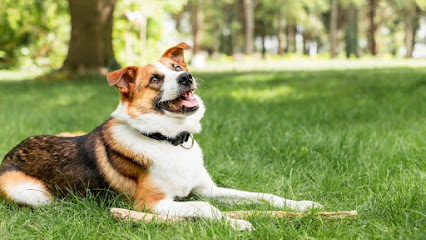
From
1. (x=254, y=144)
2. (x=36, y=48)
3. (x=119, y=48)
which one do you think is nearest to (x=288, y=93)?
(x=254, y=144)

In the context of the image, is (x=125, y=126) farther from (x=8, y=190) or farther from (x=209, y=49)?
(x=209, y=49)

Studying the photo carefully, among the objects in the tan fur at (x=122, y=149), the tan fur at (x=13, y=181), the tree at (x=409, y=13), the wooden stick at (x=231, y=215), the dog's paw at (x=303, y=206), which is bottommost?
the dog's paw at (x=303, y=206)

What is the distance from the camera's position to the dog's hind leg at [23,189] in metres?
3.37

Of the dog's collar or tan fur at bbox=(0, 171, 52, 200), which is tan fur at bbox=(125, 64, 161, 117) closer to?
the dog's collar

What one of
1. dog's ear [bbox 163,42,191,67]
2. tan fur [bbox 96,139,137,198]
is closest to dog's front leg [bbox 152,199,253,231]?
tan fur [bbox 96,139,137,198]

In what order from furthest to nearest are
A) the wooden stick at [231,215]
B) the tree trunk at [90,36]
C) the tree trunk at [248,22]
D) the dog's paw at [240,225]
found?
1. the tree trunk at [248,22]
2. the tree trunk at [90,36]
3. the wooden stick at [231,215]
4. the dog's paw at [240,225]

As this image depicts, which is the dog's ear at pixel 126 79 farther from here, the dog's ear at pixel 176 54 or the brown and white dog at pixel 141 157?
the dog's ear at pixel 176 54

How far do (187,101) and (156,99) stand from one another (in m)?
0.27

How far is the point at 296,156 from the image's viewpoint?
14.6ft

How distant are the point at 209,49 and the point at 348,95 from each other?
4481 cm

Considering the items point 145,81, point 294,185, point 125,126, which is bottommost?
point 294,185

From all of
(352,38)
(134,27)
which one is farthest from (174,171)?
(352,38)

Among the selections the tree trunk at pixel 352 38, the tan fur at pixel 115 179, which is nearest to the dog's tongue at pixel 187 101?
the tan fur at pixel 115 179

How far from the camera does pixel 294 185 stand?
3818 millimetres
